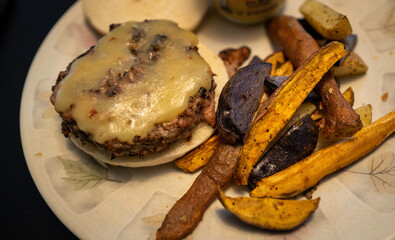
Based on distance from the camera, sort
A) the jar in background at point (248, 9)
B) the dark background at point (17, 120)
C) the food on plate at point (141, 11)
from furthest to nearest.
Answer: the food on plate at point (141, 11)
the jar in background at point (248, 9)
the dark background at point (17, 120)

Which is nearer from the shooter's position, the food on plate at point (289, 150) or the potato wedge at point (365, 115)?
the food on plate at point (289, 150)

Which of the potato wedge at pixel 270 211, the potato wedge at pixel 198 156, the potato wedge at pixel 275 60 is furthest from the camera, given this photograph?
the potato wedge at pixel 275 60

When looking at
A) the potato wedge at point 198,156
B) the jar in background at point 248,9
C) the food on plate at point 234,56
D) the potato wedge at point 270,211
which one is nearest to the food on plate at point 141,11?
the jar in background at point 248,9

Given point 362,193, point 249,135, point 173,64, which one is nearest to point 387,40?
point 362,193

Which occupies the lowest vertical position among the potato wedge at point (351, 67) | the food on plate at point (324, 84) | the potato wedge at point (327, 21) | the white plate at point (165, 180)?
the white plate at point (165, 180)

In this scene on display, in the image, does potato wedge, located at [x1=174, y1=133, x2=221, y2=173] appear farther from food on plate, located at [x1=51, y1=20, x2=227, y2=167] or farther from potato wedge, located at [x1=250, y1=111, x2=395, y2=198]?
potato wedge, located at [x1=250, y1=111, x2=395, y2=198]

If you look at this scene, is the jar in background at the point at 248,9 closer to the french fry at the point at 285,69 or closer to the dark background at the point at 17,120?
the french fry at the point at 285,69
